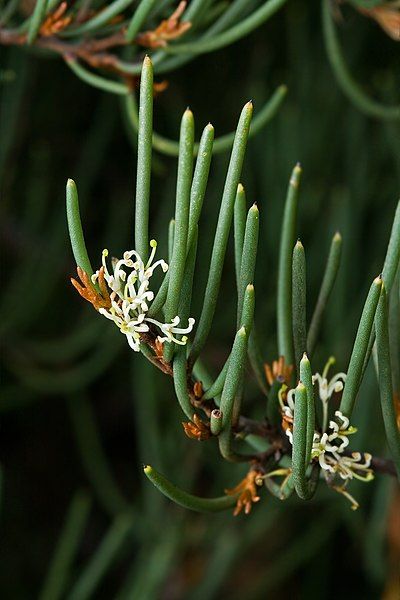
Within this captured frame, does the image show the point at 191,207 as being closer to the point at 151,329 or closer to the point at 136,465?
the point at 151,329

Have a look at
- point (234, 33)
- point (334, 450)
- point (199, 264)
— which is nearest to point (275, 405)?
point (334, 450)

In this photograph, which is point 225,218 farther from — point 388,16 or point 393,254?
point 388,16

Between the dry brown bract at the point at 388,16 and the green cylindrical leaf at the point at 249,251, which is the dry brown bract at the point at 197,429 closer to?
the green cylindrical leaf at the point at 249,251

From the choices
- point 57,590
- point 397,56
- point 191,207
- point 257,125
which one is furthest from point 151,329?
point 397,56

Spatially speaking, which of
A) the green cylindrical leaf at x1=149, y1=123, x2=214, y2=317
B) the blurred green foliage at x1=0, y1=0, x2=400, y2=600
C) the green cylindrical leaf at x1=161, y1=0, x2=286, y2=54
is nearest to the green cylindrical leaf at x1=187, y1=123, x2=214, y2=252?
the green cylindrical leaf at x1=149, y1=123, x2=214, y2=317

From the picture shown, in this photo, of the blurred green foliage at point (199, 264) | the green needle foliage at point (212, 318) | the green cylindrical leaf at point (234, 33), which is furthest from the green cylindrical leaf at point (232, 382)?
the blurred green foliage at point (199, 264)

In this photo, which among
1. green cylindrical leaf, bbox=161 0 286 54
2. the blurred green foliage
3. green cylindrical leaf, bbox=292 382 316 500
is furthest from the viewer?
the blurred green foliage

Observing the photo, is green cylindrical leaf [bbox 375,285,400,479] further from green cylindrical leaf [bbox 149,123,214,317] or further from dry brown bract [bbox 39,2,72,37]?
dry brown bract [bbox 39,2,72,37]
